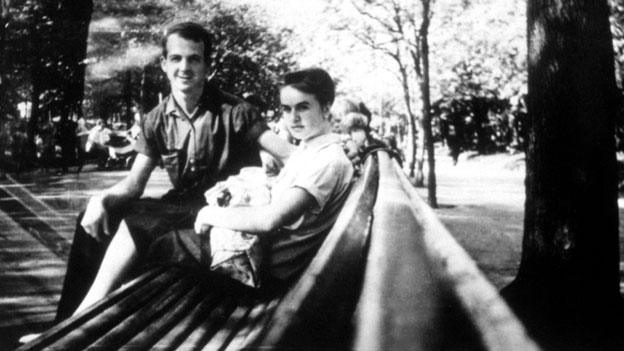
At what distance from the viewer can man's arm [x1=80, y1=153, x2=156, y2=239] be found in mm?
1039

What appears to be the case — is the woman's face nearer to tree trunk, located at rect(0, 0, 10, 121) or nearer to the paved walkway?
the paved walkway

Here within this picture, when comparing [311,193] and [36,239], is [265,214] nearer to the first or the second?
[311,193]

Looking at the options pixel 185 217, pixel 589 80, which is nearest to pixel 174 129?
pixel 185 217

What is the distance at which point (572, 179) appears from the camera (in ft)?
3.74

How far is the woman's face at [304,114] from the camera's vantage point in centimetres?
90

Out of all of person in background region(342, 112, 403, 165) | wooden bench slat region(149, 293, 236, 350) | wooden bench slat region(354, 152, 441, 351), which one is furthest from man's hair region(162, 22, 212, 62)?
wooden bench slat region(354, 152, 441, 351)

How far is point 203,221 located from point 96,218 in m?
0.23

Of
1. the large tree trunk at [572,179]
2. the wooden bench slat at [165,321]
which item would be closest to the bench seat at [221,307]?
the wooden bench slat at [165,321]

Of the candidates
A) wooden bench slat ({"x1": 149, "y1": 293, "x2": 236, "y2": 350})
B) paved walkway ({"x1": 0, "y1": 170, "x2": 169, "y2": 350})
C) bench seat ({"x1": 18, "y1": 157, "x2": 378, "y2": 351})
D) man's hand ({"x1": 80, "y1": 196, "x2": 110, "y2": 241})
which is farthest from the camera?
paved walkway ({"x1": 0, "y1": 170, "x2": 169, "y2": 350})

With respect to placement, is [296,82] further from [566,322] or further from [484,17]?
[484,17]

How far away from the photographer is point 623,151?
1480 millimetres

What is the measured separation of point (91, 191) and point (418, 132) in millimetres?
687

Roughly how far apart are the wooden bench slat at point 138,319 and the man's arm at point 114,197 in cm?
13

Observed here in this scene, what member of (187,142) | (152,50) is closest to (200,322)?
(187,142)
